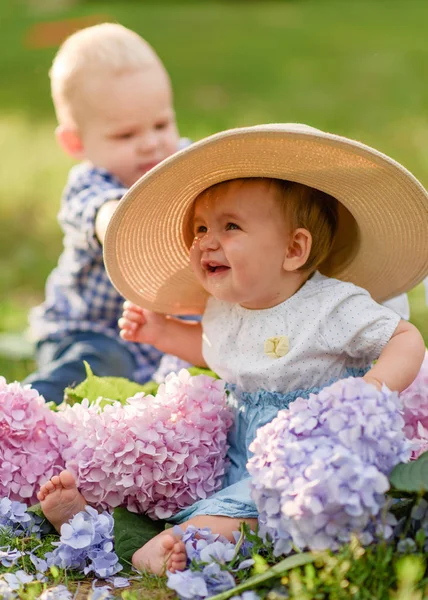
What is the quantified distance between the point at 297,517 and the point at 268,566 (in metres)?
0.22

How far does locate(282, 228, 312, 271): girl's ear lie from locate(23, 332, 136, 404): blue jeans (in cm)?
118

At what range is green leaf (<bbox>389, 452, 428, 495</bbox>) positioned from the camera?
2168 millimetres

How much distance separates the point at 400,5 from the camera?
16266 mm

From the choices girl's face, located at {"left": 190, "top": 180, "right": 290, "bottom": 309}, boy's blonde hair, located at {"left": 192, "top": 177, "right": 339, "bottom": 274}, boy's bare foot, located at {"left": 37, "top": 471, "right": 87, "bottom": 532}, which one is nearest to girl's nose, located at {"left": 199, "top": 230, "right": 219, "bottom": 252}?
girl's face, located at {"left": 190, "top": 180, "right": 290, "bottom": 309}

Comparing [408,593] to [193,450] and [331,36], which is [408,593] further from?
[331,36]

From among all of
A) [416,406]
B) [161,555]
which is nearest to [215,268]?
[416,406]

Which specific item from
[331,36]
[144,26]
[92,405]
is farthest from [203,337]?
[144,26]

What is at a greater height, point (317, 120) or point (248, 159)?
point (248, 159)

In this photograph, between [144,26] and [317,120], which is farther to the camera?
[144,26]

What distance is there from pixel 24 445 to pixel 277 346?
78 cm

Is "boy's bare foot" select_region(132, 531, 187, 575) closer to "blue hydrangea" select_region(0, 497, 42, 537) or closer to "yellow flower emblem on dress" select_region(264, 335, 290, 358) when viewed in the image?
"blue hydrangea" select_region(0, 497, 42, 537)

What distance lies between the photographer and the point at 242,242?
108 inches

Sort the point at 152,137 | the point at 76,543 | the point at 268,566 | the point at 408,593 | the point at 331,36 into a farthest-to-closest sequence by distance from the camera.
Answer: the point at 331,36 < the point at 152,137 < the point at 76,543 < the point at 268,566 < the point at 408,593

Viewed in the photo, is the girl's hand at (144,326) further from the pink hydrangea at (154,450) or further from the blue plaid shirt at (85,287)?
the blue plaid shirt at (85,287)
